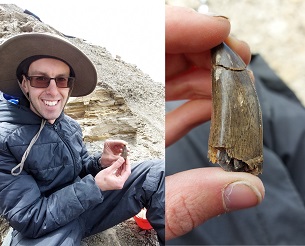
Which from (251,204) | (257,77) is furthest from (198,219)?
(257,77)

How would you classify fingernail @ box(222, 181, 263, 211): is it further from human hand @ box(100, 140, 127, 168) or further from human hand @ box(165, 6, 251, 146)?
human hand @ box(100, 140, 127, 168)

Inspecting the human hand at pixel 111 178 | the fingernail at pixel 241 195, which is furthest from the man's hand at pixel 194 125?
the human hand at pixel 111 178

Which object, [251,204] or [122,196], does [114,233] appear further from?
[251,204]

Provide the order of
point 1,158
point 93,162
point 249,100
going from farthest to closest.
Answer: point 93,162
point 1,158
point 249,100

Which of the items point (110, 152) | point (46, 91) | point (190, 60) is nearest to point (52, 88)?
point (46, 91)

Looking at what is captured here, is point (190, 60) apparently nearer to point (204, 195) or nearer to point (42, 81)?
point (204, 195)
